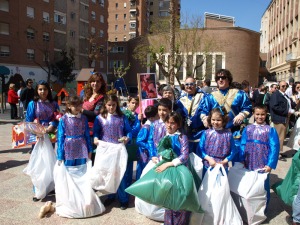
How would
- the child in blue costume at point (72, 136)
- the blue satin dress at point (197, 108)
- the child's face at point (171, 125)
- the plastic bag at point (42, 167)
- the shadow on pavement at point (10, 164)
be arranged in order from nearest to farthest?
the child's face at point (171, 125), the child in blue costume at point (72, 136), the blue satin dress at point (197, 108), the plastic bag at point (42, 167), the shadow on pavement at point (10, 164)

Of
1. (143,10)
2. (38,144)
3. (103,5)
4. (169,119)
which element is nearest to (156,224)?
(169,119)

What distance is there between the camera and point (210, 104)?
4.16m

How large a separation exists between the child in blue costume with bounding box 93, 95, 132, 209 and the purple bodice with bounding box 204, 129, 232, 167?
3.71 ft

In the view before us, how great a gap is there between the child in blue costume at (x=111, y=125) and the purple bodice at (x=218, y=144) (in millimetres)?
1132

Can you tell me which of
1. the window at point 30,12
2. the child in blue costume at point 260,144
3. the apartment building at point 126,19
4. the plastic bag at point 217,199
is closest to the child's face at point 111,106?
the plastic bag at point 217,199

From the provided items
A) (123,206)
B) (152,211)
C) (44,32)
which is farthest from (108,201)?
(44,32)

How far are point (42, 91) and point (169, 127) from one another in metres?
2.16

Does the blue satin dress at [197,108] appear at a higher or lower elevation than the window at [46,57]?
lower

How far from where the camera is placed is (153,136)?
12.5ft

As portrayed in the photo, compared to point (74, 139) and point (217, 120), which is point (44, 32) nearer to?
point (74, 139)

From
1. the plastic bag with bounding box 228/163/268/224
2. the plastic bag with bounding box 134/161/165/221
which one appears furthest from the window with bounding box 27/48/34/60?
the plastic bag with bounding box 228/163/268/224

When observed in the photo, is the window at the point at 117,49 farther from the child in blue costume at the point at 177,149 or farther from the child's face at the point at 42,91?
the child in blue costume at the point at 177,149

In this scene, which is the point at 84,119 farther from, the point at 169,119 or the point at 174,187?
the point at 174,187

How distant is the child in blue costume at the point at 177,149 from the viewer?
323 cm
